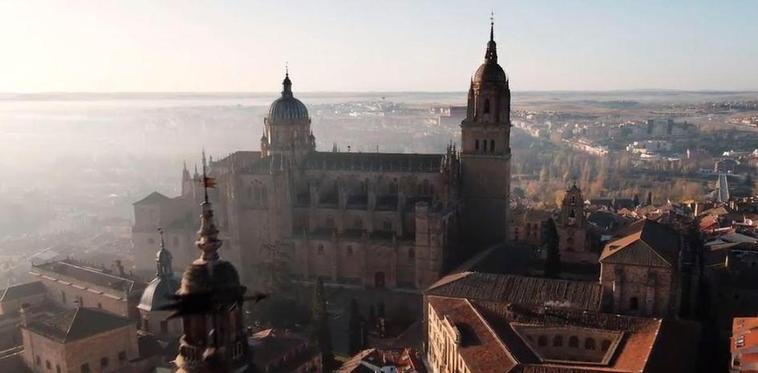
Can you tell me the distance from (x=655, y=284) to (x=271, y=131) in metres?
32.7

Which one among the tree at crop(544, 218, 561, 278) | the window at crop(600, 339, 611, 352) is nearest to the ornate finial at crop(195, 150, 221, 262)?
the window at crop(600, 339, 611, 352)

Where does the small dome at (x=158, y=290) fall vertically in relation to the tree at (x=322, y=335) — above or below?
above

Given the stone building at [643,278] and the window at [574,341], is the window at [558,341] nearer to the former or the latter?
the window at [574,341]

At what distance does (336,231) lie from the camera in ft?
156

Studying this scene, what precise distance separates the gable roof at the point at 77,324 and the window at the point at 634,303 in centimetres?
2581

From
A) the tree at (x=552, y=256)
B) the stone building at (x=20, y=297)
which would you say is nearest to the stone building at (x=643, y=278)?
the tree at (x=552, y=256)

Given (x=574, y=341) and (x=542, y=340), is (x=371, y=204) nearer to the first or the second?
(x=542, y=340)

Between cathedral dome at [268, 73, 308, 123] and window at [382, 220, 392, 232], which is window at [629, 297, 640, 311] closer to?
window at [382, 220, 392, 232]

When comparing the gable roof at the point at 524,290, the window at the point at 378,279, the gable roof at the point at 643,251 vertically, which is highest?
the gable roof at the point at 643,251

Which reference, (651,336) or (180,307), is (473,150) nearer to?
(651,336)

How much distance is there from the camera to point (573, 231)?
Result: 44750 mm

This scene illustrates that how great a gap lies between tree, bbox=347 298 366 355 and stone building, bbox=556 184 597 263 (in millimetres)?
15803

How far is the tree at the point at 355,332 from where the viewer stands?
125 ft

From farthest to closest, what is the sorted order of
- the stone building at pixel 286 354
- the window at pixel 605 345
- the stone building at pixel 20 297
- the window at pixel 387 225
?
1. the window at pixel 387 225
2. the stone building at pixel 20 297
3. the window at pixel 605 345
4. the stone building at pixel 286 354
